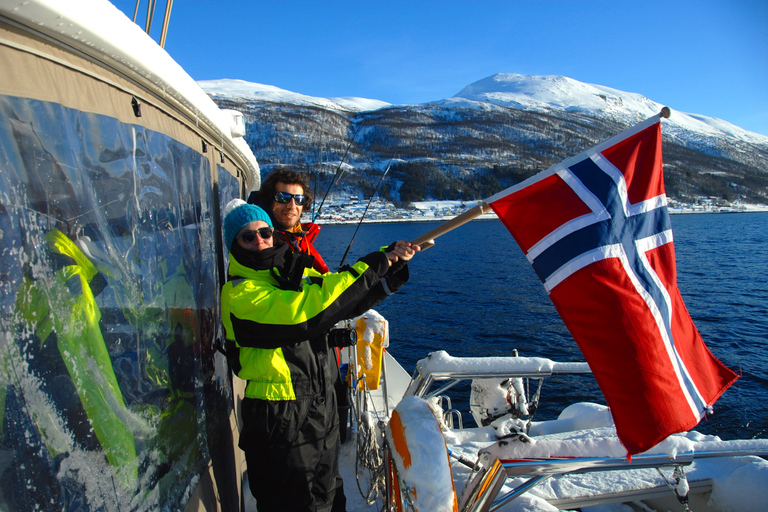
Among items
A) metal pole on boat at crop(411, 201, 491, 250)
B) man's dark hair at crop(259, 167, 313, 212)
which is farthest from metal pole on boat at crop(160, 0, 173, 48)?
metal pole on boat at crop(411, 201, 491, 250)

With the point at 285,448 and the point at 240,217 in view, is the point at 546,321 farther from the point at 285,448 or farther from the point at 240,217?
the point at 240,217

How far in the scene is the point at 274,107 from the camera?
142125 mm

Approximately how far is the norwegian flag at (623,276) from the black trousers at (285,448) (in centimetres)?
121

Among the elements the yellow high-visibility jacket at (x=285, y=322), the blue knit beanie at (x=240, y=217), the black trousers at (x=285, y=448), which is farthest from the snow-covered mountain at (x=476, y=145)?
the black trousers at (x=285, y=448)

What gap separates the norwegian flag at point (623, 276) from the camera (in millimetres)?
1844

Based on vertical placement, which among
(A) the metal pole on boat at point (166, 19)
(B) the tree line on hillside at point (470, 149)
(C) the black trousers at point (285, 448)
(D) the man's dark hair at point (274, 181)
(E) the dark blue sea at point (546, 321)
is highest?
(B) the tree line on hillside at point (470, 149)

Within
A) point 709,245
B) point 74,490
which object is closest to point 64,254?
point 74,490

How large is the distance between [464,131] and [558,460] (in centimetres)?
17191

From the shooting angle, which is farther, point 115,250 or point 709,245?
point 709,245

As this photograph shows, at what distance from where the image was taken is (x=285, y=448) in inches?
72.9

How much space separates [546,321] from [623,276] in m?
16.9

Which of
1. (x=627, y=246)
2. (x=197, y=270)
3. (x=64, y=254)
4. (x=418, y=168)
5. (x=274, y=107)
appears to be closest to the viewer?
(x=64, y=254)

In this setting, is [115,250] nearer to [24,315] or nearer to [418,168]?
[24,315]

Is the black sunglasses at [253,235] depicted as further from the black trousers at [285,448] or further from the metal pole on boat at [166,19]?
the metal pole on boat at [166,19]
